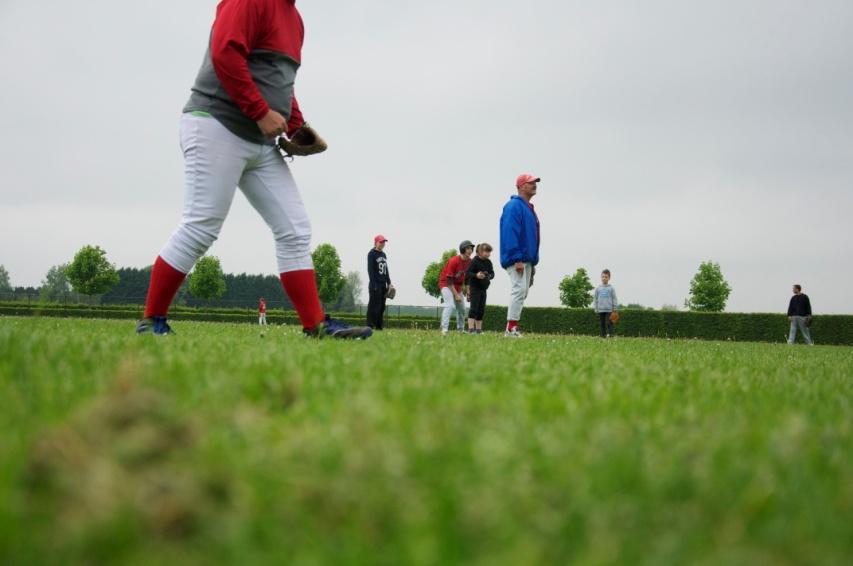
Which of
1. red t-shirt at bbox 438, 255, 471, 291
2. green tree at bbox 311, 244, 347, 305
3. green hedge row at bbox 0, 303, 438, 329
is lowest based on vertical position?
green hedge row at bbox 0, 303, 438, 329

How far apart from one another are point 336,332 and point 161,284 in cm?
136

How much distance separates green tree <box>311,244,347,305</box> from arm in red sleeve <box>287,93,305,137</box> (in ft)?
185

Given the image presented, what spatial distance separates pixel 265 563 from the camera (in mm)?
960

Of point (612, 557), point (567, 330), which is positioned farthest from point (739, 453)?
point (567, 330)

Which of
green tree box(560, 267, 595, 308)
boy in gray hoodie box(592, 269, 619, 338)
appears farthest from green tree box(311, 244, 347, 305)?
boy in gray hoodie box(592, 269, 619, 338)

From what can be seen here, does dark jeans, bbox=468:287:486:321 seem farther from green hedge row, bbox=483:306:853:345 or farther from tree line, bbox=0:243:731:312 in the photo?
tree line, bbox=0:243:731:312

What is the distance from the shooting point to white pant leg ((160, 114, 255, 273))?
191 inches

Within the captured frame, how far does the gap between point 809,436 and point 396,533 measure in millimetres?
1457

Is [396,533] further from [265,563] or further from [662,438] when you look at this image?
[662,438]

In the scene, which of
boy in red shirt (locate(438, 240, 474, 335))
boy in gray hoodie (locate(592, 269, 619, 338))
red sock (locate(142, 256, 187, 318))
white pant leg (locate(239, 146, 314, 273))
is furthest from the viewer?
boy in gray hoodie (locate(592, 269, 619, 338))

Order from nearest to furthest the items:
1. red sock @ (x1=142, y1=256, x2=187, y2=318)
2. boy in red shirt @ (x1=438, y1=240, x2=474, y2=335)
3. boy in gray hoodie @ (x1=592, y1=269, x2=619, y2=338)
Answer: red sock @ (x1=142, y1=256, x2=187, y2=318) < boy in red shirt @ (x1=438, y1=240, x2=474, y2=335) < boy in gray hoodie @ (x1=592, y1=269, x2=619, y2=338)

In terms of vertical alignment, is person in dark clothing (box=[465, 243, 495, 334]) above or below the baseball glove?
below

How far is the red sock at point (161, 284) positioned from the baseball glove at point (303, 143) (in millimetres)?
1327

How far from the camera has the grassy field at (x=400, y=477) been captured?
1042mm
